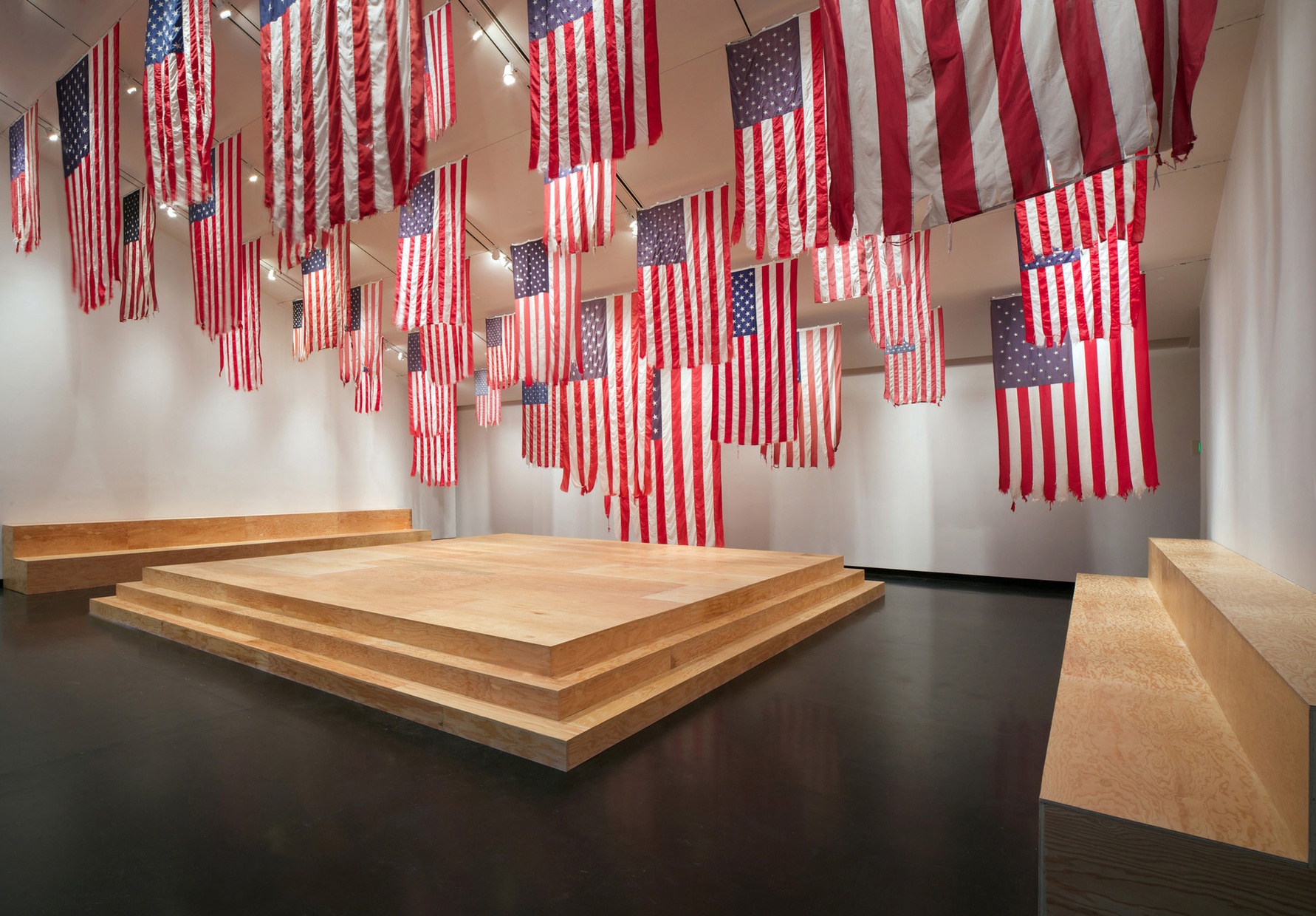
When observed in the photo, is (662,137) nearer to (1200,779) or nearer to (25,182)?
(1200,779)

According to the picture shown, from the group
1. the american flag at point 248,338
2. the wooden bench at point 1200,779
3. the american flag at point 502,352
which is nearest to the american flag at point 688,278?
the american flag at point 502,352

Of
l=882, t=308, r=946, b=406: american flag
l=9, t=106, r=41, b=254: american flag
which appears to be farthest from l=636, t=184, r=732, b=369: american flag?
l=9, t=106, r=41, b=254: american flag

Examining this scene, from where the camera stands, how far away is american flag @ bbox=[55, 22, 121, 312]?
17.1ft

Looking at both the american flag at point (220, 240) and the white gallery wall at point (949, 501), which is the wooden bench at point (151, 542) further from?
the white gallery wall at point (949, 501)

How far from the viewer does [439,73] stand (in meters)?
4.54

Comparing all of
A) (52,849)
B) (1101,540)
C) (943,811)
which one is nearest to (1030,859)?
(943,811)

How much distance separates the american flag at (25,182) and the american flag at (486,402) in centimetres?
539

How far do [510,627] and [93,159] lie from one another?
18.7ft

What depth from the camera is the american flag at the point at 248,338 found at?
7594 millimetres

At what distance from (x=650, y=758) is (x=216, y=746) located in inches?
73.5

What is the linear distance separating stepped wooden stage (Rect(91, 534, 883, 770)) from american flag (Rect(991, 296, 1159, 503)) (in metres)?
2.18

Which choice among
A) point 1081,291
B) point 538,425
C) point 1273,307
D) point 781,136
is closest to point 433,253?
point 781,136

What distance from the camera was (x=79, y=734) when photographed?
285 centimetres

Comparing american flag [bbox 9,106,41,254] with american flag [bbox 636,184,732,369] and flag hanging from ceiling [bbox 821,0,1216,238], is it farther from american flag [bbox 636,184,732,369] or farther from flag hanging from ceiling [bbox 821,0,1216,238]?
flag hanging from ceiling [bbox 821,0,1216,238]
